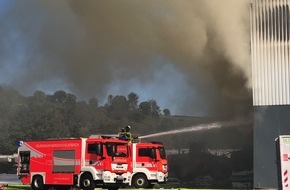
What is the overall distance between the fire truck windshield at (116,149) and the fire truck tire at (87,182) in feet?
3.96

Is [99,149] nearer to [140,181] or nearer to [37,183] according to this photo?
[140,181]

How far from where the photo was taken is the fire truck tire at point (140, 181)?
19125mm

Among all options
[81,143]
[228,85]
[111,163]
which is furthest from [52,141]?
[228,85]

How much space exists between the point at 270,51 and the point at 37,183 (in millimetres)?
11058

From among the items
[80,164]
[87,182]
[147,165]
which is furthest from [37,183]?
[147,165]

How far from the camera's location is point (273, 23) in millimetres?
17844

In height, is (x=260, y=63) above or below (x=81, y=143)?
above

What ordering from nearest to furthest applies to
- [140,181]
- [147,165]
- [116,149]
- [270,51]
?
[270,51] < [116,149] < [140,181] < [147,165]

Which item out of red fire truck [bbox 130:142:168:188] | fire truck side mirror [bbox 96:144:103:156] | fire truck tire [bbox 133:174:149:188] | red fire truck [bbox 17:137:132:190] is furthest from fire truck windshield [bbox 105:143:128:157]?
fire truck tire [bbox 133:174:149:188]

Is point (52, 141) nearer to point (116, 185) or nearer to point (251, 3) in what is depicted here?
point (116, 185)

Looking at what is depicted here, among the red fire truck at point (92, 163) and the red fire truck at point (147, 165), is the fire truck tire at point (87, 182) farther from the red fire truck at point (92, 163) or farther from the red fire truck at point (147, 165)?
the red fire truck at point (147, 165)

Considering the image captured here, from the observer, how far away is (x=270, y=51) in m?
18.0

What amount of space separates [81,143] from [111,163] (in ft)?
4.72

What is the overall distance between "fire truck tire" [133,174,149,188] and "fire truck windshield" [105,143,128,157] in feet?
4.50
